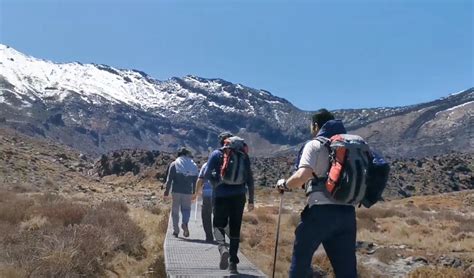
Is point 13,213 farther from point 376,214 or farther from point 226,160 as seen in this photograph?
point 376,214

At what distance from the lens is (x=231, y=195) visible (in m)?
8.53

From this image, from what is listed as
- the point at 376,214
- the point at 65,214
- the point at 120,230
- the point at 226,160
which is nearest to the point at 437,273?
the point at 226,160

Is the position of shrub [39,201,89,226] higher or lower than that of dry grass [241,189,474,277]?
higher

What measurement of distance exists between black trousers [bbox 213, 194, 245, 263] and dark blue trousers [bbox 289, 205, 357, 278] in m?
2.91

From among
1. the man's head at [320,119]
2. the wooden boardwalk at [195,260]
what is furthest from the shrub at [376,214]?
the man's head at [320,119]

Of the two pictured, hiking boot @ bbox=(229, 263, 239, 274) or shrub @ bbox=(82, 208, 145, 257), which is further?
shrub @ bbox=(82, 208, 145, 257)

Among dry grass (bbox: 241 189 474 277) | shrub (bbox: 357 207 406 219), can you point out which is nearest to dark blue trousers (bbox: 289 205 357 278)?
dry grass (bbox: 241 189 474 277)

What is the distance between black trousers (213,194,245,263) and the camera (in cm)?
855

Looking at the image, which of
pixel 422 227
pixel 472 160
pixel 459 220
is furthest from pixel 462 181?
pixel 422 227

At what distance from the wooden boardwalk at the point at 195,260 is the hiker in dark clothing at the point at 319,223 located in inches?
110

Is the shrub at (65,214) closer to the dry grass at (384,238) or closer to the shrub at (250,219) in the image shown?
the dry grass at (384,238)

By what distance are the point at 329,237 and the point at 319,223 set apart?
0.59ft

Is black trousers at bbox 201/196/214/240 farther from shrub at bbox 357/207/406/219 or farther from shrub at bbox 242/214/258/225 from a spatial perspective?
shrub at bbox 357/207/406/219

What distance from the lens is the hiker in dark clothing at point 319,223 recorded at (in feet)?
18.2
